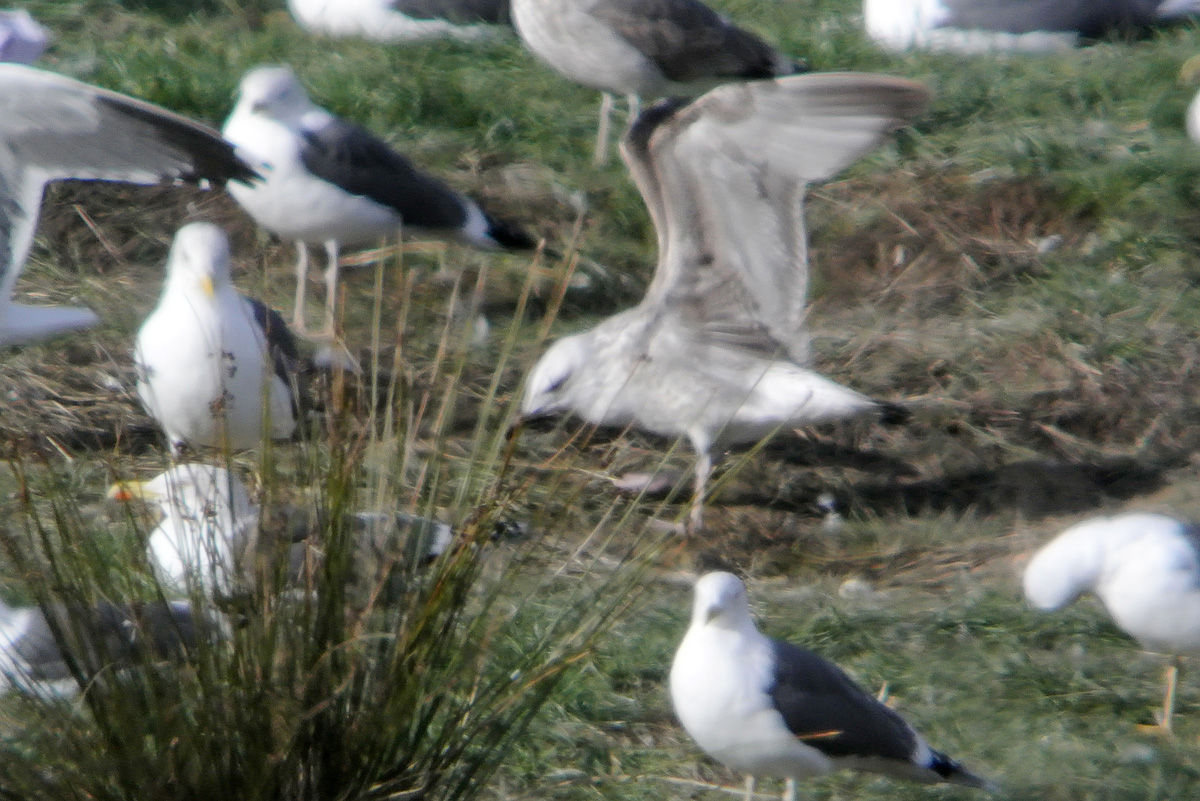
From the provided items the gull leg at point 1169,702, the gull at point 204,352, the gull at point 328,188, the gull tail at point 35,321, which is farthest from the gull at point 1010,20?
the gull leg at point 1169,702

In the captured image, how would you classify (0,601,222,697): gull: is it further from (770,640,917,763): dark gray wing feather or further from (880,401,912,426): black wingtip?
(880,401,912,426): black wingtip

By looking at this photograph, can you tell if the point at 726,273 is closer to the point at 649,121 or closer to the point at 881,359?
the point at 649,121

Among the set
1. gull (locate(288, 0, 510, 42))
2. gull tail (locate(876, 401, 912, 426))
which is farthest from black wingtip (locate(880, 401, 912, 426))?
gull (locate(288, 0, 510, 42))

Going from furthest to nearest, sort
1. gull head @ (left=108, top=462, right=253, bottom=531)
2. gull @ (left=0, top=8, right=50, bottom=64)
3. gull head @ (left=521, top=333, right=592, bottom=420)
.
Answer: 1. gull @ (left=0, top=8, right=50, bottom=64)
2. gull head @ (left=521, top=333, right=592, bottom=420)
3. gull head @ (left=108, top=462, right=253, bottom=531)

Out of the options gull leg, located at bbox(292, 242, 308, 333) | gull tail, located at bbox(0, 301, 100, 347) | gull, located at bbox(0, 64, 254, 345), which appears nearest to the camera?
gull, located at bbox(0, 64, 254, 345)

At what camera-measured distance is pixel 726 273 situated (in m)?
4.75

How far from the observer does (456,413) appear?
16.1ft

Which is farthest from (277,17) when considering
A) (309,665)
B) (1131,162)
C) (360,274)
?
(309,665)

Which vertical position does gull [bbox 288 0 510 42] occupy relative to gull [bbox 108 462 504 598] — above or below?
below

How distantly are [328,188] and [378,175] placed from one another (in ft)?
0.60

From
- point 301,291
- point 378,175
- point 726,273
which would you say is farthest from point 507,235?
point 726,273

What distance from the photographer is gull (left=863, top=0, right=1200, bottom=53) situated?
725 centimetres

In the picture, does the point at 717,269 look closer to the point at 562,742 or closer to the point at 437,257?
the point at 437,257

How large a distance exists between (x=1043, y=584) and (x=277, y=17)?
5279 millimetres
